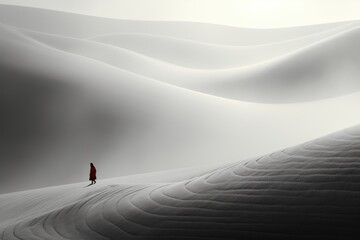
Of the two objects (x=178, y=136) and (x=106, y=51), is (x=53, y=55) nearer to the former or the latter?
(x=178, y=136)

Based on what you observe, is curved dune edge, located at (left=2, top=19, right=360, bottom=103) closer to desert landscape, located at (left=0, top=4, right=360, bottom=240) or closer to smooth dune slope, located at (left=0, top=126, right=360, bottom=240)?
desert landscape, located at (left=0, top=4, right=360, bottom=240)

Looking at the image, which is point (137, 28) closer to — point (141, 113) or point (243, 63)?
point (243, 63)

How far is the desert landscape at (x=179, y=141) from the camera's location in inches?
118

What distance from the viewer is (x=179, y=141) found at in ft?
51.4

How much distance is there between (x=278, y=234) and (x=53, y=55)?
18.8 meters

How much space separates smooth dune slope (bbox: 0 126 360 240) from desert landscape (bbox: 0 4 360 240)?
1 cm

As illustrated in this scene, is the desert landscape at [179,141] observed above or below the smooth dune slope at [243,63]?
below

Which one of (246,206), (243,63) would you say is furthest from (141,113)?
(243,63)

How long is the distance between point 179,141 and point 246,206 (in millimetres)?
12628

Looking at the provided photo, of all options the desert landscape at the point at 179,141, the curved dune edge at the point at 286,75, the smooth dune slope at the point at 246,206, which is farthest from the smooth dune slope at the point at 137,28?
the smooth dune slope at the point at 246,206

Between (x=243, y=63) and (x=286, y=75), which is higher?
(x=243, y=63)

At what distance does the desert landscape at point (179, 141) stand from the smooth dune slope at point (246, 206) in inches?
0.4

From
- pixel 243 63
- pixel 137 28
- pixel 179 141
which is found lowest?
pixel 179 141

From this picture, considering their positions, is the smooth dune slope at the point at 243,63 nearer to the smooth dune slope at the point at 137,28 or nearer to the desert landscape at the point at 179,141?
the desert landscape at the point at 179,141
